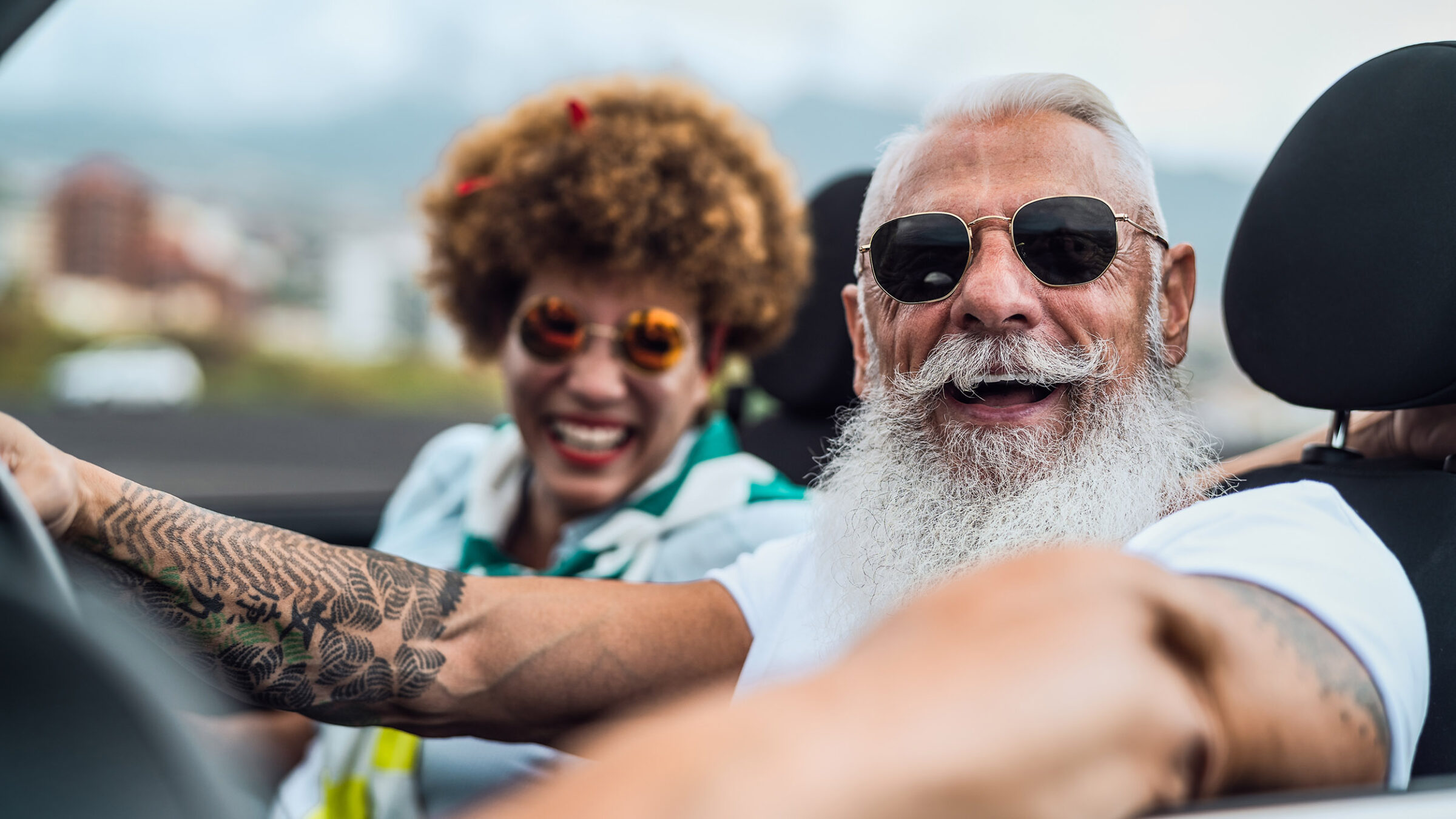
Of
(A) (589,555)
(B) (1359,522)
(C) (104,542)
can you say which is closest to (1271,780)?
(B) (1359,522)

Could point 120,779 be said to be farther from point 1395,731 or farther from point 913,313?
point 913,313

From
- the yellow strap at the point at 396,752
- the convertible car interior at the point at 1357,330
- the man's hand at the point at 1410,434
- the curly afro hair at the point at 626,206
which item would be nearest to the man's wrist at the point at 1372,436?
the man's hand at the point at 1410,434

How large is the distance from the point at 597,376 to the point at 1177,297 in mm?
1289

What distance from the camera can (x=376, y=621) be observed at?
64.2 inches

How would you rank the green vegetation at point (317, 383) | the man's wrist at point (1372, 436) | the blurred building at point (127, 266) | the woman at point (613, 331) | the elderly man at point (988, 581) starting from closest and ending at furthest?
1. the elderly man at point (988, 581)
2. the man's wrist at point (1372, 436)
3. the woman at point (613, 331)
4. the green vegetation at point (317, 383)
5. the blurred building at point (127, 266)

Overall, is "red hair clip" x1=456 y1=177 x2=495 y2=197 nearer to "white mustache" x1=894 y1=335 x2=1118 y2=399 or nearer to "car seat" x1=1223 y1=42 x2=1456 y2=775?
"white mustache" x1=894 y1=335 x2=1118 y2=399

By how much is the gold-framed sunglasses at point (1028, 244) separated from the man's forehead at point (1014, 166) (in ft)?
0.09

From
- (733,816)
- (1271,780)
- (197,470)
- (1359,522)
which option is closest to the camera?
(733,816)

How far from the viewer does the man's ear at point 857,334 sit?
77.7 inches

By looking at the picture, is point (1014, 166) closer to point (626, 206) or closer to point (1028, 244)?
point (1028, 244)

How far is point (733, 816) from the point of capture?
2.11 feet

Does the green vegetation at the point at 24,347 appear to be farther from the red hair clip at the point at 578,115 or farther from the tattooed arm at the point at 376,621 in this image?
the tattooed arm at the point at 376,621

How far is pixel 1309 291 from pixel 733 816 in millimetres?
1439

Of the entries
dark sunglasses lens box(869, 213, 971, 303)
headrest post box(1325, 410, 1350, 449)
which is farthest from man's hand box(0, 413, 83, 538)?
headrest post box(1325, 410, 1350, 449)
